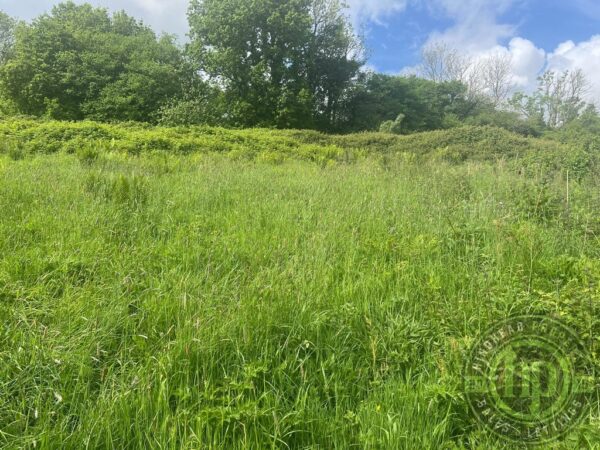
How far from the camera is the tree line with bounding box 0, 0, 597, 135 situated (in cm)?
2370

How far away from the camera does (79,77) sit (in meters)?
24.1

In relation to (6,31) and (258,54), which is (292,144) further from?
(6,31)

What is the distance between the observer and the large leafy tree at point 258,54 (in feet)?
91.2

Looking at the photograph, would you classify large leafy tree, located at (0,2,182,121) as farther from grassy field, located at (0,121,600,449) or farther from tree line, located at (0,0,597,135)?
grassy field, located at (0,121,600,449)

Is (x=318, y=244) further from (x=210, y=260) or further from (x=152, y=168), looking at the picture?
(x=152, y=168)

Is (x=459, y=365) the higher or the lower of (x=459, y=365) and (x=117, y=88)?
the lower

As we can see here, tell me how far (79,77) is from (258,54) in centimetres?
1372

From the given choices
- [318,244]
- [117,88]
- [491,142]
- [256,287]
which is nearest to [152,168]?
[318,244]

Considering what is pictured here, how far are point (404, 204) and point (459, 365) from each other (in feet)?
10.4

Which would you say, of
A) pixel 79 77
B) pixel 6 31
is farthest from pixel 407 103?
pixel 6 31

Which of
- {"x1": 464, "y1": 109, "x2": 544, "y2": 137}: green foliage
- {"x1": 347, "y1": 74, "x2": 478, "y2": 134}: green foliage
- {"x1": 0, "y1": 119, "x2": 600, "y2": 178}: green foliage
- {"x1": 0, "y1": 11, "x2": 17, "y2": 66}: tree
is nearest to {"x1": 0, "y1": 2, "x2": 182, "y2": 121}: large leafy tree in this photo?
{"x1": 0, "y1": 119, "x2": 600, "y2": 178}: green foliage

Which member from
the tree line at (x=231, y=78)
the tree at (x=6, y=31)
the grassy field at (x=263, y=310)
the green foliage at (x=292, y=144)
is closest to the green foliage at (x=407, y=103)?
the tree line at (x=231, y=78)

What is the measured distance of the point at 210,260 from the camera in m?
3.00

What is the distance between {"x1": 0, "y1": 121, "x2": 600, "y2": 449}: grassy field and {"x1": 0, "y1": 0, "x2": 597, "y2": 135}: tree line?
1911 cm
